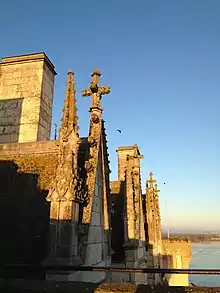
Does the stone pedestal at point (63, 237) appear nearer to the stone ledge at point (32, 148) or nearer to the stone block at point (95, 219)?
the stone block at point (95, 219)

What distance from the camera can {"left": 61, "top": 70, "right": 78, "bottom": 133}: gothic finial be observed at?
630 cm

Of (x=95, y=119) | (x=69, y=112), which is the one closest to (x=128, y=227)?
(x=95, y=119)

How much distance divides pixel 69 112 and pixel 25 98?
485cm

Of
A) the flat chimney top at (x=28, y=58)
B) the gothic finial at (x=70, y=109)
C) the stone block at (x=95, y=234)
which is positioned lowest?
the stone block at (x=95, y=234)

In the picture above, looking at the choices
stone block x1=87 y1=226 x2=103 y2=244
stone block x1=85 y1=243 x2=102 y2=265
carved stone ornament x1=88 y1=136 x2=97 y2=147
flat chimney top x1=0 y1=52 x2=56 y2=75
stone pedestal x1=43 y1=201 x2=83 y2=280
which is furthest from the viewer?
flat chimney top x1=0 y1=52 x2=56 y2=75

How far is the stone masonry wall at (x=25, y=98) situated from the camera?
10.2 m

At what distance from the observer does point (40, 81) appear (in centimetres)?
1073

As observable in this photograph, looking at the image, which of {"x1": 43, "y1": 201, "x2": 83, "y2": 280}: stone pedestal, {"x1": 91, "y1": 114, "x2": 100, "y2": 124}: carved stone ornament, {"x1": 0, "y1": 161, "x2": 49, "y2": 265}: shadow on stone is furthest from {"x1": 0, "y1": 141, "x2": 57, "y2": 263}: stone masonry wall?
{"x1": 91, "y1": 114, "x2": 100, "y2": 124}: carved stone ornament

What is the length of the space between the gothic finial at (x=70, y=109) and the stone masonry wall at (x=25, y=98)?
3824mm

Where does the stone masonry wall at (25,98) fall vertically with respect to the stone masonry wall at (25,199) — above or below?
above

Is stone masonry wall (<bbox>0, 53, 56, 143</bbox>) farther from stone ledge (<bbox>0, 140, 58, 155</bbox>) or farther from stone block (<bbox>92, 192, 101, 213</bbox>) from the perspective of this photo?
stone block (<bbox>92, 192, 101, 213</bbox>)

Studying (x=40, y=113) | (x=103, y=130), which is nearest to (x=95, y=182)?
(x=103, y=130)

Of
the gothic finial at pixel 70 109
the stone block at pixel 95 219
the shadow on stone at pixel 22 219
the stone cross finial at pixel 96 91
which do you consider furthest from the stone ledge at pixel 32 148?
the stone block at pixel 95 219

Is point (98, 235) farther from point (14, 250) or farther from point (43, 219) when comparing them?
point (14, 250)
